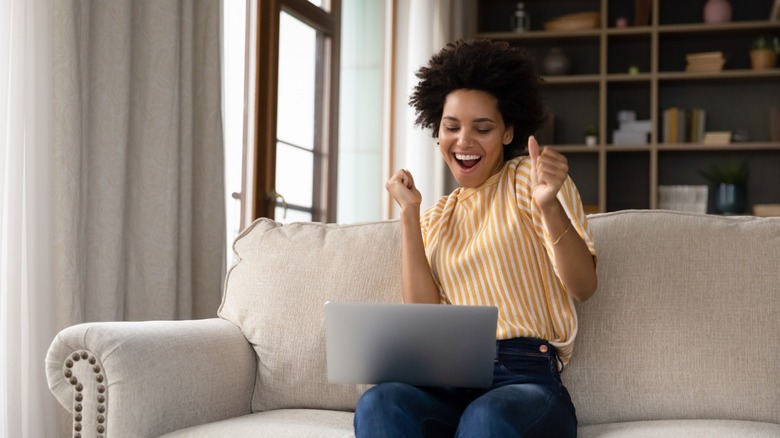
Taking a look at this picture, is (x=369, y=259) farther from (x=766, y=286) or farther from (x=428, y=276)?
(x=766, y=286)

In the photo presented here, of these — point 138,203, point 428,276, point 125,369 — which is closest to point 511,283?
point 428,276

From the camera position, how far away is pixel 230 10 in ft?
12.1

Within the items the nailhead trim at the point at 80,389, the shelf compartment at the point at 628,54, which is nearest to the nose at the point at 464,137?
the nailhead trim at the point at 80,389

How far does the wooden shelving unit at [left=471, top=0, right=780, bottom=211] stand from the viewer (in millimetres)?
5414

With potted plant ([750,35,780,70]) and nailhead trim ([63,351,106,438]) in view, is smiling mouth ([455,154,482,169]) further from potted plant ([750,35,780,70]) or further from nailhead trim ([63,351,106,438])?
potted plant ([750,35,780,70])

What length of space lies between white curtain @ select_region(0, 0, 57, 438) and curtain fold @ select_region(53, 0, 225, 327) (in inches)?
1.7

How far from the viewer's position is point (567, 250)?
192 cm

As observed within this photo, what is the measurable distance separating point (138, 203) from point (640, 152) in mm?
3480

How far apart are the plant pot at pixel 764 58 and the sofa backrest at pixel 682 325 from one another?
11.2ft

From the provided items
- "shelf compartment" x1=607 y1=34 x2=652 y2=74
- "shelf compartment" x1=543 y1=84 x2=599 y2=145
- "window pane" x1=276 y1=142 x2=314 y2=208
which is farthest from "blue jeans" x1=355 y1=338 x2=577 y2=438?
"shelf compartment" x1=607 y1=34 x2=652 y2=74

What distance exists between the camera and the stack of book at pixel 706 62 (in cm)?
538

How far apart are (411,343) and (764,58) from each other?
419 centimetres

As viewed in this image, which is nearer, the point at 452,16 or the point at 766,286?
the point at 766,286

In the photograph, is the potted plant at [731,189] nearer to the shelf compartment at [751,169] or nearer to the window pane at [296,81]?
the shelf compartment at [751,169]
